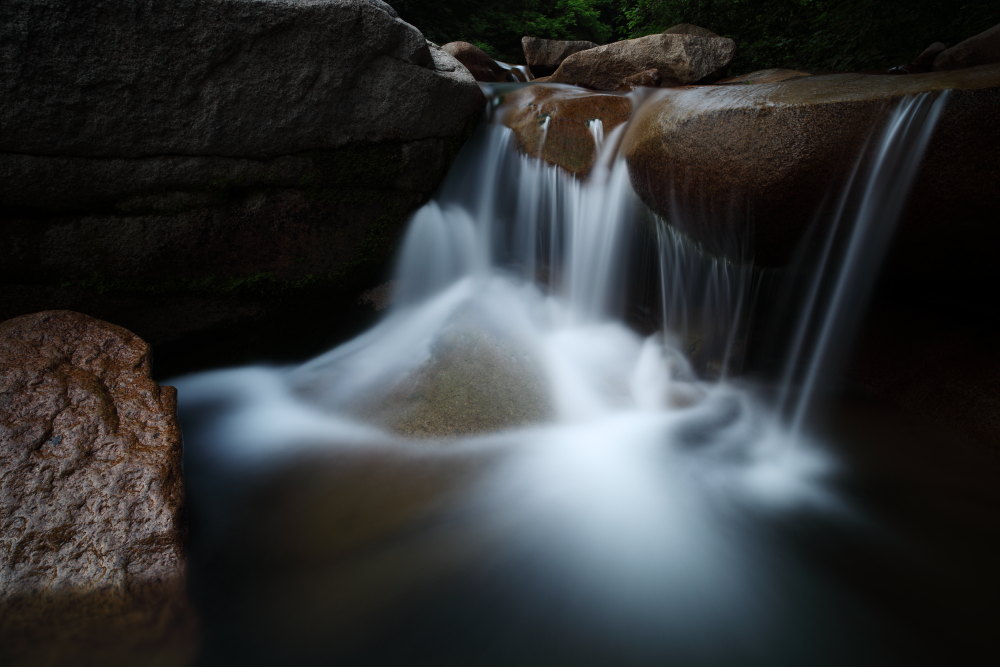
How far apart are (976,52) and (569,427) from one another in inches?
169

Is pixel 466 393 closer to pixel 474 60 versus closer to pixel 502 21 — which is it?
pixel 474 60

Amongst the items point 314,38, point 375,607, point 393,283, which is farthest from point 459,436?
point 314,38

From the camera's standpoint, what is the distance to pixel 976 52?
365 centimetres

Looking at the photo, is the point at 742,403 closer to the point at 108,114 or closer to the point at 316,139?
the point at 316,139

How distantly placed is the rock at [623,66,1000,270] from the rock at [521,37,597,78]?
16.2 ft

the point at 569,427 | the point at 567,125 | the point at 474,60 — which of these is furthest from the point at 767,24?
→ the point at 569,427

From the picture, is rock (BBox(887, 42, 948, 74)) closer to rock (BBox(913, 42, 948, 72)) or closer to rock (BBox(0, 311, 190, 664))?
rock (BBox(913, 42, 948, 72))

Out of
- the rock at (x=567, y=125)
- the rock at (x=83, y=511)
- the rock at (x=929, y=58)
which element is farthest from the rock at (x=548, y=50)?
the rock at (x=83, y=511)

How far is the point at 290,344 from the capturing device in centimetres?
371

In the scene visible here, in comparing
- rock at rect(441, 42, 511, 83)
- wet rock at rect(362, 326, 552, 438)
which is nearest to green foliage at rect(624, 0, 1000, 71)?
rock at rect(441, 42, 511, 83)

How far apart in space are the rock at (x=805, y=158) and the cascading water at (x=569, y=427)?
14 cm

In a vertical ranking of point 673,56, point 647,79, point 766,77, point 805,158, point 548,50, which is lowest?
point 805,158

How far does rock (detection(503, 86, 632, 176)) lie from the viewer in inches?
150

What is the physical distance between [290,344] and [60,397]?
166cm
